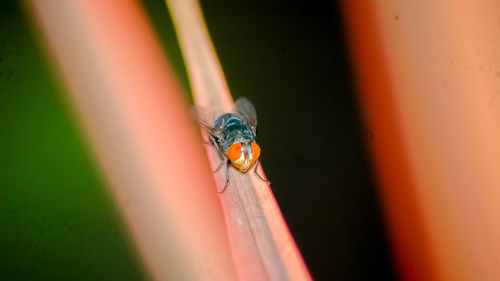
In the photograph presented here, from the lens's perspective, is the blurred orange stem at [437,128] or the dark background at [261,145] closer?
the dark background at [261,145]

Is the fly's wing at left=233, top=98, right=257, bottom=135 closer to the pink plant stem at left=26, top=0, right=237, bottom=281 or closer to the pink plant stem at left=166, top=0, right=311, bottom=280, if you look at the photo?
the pink plant stem at left=166, top=0, right=311, bottom=280

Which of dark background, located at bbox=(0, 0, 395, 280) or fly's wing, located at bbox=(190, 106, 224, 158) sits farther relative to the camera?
fly's wing, located at bbox=(190, 106, 224, 158)

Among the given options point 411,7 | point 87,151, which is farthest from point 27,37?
point 411,7

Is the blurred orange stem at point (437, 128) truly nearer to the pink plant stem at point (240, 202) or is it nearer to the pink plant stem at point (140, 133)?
the pink plant stem at point (240, 202)

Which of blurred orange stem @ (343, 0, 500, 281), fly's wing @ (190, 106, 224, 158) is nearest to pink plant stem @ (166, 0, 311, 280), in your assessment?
fly's wing @ (190, 106, 224, 158)

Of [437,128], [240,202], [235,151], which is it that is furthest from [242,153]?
[437,128]

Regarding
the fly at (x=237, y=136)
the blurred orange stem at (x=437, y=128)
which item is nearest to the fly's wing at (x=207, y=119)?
the fly at (x=237, y=136)

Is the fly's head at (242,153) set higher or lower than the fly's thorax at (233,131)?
lower

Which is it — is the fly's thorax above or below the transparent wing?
below
